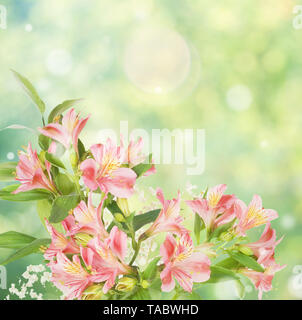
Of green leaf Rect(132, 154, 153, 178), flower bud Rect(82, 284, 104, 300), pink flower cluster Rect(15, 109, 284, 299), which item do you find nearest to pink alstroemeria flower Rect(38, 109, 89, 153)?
pink flower cluster Rect(15, 109, 284, 299)

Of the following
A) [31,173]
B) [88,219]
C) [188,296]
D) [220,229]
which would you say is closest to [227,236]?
[220,229]

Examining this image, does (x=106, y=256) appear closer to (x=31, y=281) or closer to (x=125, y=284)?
(x=125, y=284)

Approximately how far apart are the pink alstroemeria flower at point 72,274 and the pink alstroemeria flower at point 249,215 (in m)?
0.26

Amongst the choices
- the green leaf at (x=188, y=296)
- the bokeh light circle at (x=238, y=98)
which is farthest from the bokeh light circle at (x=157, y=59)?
the green leaf at (x=188, y=296)

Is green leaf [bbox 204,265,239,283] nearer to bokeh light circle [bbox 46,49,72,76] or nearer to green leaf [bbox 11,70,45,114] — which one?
green leaf [bbox 11,70,45,114]

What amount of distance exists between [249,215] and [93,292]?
0.28 meters

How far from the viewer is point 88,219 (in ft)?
2.31

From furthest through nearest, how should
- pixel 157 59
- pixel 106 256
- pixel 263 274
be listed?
pixel 157 59
pixel 263 274
pixel 106 256

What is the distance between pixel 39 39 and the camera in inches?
38.5

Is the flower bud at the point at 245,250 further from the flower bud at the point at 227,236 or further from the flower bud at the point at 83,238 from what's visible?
the flower bud at the point at 83,238

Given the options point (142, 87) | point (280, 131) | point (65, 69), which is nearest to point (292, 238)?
point (280, 131)

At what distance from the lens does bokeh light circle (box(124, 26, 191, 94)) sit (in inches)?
39.6

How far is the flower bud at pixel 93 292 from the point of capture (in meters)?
0.69
